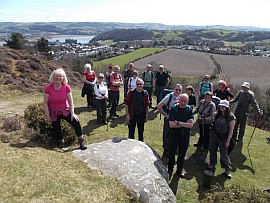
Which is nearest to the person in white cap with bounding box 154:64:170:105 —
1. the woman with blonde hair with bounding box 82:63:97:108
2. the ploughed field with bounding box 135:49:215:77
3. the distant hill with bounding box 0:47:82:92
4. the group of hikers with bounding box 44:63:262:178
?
the group of hikers with bounding box 44:63:262:178

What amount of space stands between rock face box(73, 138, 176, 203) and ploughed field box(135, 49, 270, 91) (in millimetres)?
44642

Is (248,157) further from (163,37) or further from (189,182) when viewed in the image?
(163,37)

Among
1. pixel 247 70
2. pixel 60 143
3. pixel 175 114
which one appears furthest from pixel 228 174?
pixel 247 70

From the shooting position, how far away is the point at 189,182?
7.56m

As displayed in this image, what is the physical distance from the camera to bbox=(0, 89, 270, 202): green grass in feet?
17.1

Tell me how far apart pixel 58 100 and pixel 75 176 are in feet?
6.56

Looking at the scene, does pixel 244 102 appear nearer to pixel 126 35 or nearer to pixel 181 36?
pixel 181 36

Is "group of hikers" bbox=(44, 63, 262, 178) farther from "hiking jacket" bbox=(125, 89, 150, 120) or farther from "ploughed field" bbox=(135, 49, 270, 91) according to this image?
"ploughed field" bbox=(135, 49, 270, 91)

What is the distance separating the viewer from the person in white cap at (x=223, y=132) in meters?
7.43

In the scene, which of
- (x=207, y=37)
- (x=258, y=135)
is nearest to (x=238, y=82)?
(x=258, y=135)

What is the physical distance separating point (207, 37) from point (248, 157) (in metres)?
178

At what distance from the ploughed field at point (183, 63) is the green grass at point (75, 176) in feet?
159

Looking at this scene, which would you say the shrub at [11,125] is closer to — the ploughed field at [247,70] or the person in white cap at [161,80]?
the person in white cap at [161,80]

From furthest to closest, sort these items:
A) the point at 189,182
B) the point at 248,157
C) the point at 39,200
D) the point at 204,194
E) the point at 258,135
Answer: the point at 258,135 < the point at 248,157 < the point at 189,182 < the point at 204,194 < the point at 39,200
